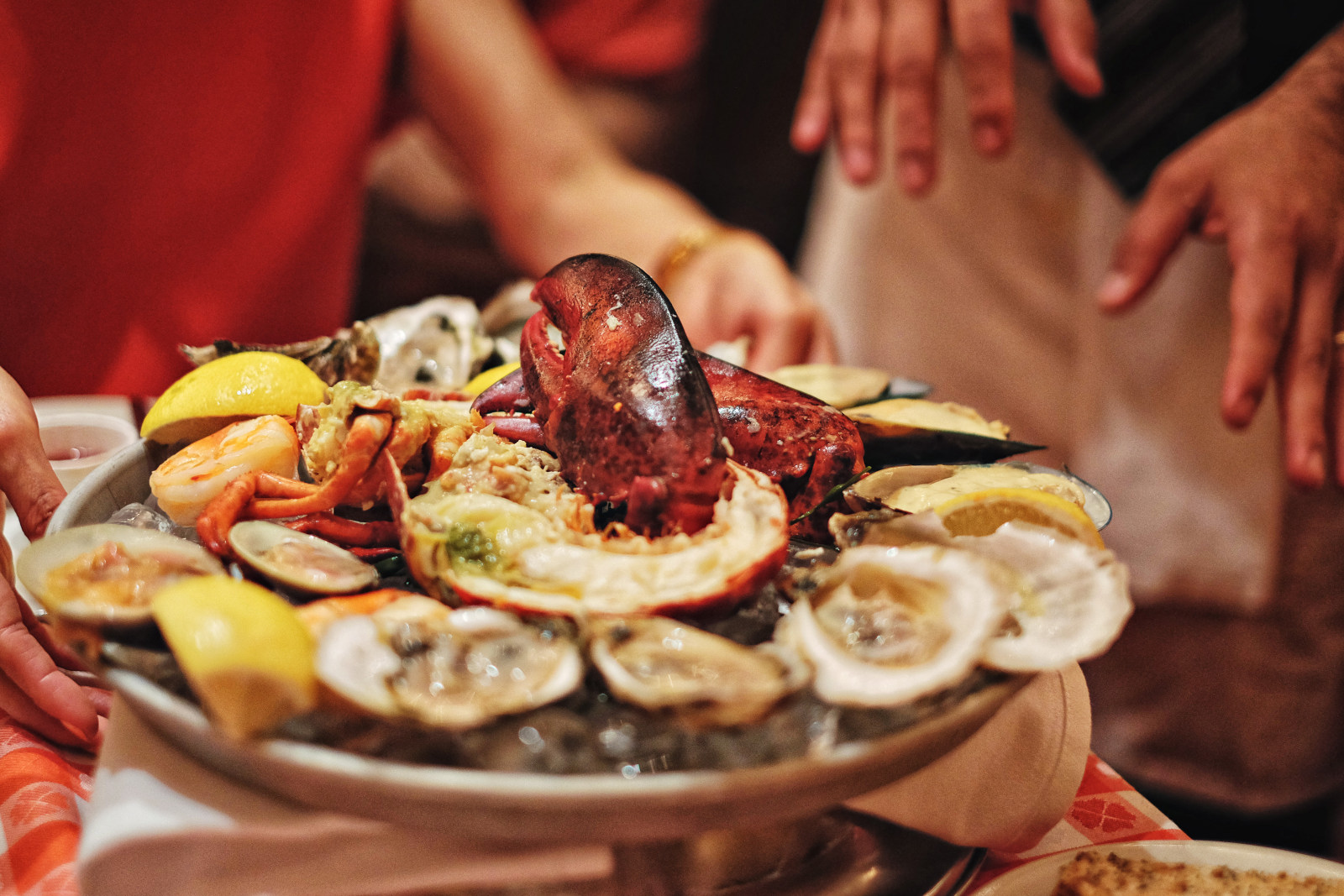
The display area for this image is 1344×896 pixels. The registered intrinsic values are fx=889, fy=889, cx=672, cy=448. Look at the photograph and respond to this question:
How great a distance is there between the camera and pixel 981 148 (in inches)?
47.8

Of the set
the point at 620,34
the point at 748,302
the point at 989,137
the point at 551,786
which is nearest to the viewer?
the point at 551,786

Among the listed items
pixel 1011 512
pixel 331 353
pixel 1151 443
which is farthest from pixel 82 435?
pixel 1151 443

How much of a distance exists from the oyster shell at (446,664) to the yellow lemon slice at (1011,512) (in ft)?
1.10

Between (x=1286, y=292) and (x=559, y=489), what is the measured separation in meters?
0.94

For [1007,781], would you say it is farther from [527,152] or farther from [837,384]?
[527,152]

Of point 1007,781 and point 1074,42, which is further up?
point 1074,42

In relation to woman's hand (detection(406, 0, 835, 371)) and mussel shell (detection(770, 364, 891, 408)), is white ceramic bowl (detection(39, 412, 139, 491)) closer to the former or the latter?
mussel shell (detection(770, 364, 891, 408))

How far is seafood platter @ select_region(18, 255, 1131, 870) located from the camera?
486 mm

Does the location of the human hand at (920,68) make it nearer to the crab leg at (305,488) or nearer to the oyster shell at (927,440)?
the oyster shell at (927,440)

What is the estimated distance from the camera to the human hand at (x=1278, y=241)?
1077 millimetres

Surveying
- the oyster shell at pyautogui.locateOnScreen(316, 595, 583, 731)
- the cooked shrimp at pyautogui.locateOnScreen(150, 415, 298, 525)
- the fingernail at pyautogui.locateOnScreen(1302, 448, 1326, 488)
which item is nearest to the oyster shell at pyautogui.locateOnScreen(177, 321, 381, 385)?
the cooked shrimp at pyautogui.locateOnScreen(150, 415, 298, 525)

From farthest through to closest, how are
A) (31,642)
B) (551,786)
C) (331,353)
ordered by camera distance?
(331,353), (31,642), (551,786)

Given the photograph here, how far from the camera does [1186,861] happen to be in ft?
2.13

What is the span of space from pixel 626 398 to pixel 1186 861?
54cm
